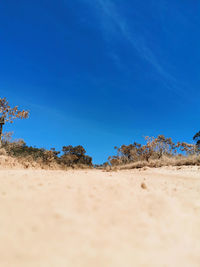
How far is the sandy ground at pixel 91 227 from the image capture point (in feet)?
4.73

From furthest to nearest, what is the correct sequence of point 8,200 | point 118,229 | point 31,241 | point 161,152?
point 161,152, point 8,200, point 118,229, point 31,241

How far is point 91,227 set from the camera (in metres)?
1.81

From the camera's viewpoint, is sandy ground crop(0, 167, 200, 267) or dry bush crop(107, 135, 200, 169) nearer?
sandy ground crop(0, 167, 200, 267)

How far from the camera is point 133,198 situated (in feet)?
8.46

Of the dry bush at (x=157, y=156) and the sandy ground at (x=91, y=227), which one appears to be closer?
the sandy ground at (x=91, y=227)

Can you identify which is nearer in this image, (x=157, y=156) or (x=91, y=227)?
(x=91, y=227)

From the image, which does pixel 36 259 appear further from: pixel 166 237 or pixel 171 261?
pixel 166 237

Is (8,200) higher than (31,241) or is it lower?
higher

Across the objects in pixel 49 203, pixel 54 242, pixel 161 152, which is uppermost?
pixel 161 152

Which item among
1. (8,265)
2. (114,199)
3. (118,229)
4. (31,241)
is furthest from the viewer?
(114,199)

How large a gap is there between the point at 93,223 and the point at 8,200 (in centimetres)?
111

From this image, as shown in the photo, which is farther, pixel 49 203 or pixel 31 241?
pixel 49 203

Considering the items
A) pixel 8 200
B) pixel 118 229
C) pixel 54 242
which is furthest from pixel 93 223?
pixel 8 200

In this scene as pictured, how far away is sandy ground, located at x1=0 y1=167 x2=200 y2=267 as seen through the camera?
144 centimetres
